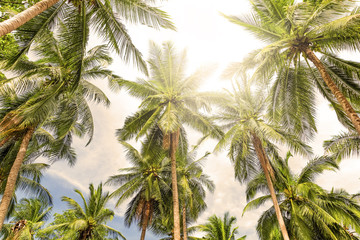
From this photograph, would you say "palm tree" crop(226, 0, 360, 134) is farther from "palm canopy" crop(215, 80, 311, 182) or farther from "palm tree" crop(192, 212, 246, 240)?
"palm tree" crop(192, 212, 246, 240)

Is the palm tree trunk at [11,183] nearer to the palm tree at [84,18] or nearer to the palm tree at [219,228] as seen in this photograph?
the palm tree at [84,18]

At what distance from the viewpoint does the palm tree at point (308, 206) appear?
1225 centimetres

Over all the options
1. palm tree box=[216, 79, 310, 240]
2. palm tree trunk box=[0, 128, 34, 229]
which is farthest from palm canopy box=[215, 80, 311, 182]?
palm tree trunk box=[0, 128, 34, 229]

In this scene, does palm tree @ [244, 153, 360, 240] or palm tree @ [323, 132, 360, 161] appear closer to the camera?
palm tree @ [323, 132, 360, 161]

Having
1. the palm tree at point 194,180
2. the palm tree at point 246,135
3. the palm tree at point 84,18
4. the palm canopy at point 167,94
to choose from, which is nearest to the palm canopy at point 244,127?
the palm tree at point 246,135

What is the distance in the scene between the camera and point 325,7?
22.2 ft

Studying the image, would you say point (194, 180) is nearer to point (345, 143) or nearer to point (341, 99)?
point (345, 143)

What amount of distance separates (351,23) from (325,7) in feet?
4.18

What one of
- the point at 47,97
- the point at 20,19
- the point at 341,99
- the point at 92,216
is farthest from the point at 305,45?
the point at 92,216

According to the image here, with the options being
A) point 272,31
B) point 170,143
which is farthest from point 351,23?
point 170,143

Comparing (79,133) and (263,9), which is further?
(79,133)

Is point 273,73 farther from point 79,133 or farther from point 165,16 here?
point 79,133

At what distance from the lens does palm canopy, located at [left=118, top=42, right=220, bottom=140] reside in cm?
1170

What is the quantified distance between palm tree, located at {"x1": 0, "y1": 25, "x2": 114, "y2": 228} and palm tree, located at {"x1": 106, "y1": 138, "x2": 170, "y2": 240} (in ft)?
16.4
